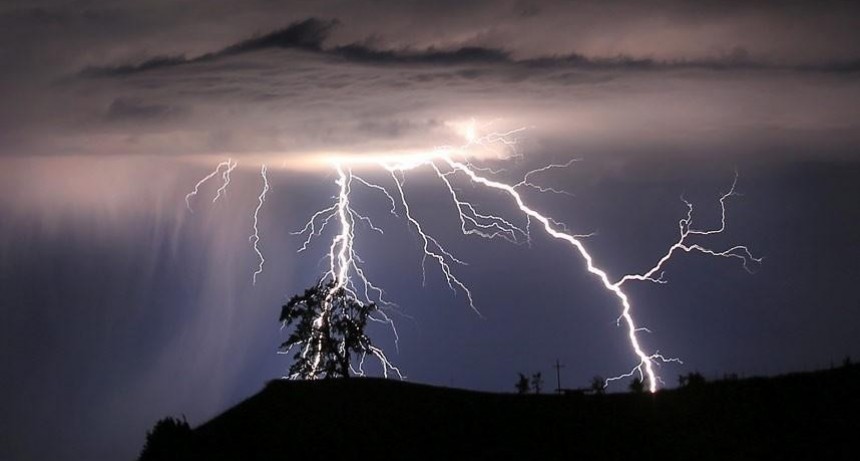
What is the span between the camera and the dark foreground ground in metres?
28.8

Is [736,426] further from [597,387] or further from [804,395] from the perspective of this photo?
[597,387]

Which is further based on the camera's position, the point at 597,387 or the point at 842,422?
the point at 597,387

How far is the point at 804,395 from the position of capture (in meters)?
30.4

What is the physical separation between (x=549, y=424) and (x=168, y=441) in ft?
27.4

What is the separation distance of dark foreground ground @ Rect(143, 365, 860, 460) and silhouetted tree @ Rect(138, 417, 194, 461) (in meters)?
0.07

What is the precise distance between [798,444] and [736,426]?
1669 millimetres

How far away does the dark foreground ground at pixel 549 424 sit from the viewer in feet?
94.5

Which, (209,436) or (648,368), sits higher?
(648,368)

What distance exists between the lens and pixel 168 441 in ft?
106

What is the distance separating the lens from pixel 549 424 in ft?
102

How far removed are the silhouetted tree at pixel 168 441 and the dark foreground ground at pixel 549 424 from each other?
0.07 m

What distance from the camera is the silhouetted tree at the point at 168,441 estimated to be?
31.9m

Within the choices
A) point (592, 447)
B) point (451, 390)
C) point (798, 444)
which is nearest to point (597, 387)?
point (451, 390)

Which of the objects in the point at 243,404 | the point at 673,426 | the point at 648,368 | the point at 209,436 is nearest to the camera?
the point at 673,426
